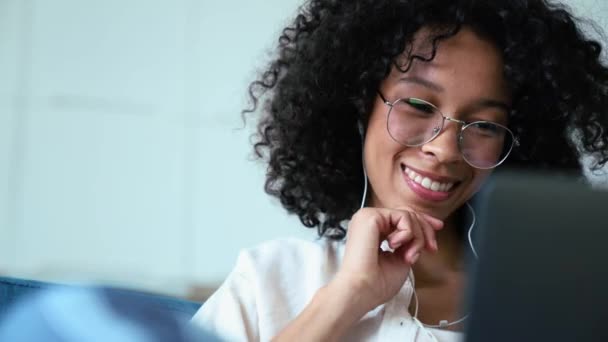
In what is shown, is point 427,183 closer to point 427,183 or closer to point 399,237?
point 427,183

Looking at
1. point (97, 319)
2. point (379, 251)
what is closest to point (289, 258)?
point (379, 251)

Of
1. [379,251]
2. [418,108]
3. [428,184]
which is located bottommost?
[379,251]

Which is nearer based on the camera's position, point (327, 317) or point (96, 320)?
point (96, 320)

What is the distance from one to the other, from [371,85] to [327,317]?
46 centimetres

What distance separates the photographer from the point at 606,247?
0.46 meters

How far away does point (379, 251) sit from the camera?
1245mm

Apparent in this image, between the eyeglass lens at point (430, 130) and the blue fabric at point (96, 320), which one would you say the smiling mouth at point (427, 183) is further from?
the blue fabric at point (96, 320)

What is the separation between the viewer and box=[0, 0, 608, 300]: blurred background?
2.48 meters

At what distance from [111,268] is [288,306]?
2.27ft

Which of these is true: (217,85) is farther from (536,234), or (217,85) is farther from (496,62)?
(536,234)

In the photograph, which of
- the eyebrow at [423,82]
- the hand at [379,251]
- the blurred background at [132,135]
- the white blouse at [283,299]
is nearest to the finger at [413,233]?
the hand at [379,251]

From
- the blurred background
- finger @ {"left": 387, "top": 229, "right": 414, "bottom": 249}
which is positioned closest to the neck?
finger @ {"left": 387, "top": 229, "right": 414, "bottom": 249}

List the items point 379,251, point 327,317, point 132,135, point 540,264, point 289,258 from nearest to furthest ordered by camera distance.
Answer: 1. point 540,264
2. point 327,317
3. point 379,251
4. point 289,258
5. point 132,135

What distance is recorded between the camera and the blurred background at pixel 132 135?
8.14 ft
